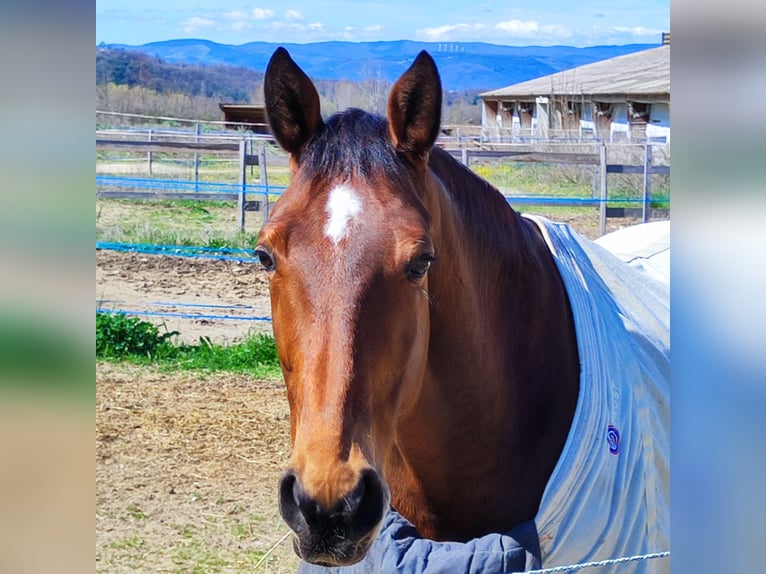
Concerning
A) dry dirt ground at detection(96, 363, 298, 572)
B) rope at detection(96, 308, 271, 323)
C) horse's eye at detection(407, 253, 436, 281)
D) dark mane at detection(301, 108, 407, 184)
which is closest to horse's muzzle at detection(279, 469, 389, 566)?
horse's eye at detection(407, 253, 436, 281)

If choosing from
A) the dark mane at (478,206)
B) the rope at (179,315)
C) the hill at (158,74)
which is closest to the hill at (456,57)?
the hill at (158,74)

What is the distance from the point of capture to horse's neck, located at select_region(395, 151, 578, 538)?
1834mm

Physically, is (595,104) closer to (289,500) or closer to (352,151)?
(352,151)

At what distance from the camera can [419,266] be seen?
5.21ft

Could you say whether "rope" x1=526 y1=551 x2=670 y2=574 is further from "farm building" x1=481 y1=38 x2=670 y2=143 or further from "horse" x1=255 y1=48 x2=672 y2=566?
"farm building" x1=481 y1=38 x2=670 y2=143

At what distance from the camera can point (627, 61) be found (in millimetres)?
27953

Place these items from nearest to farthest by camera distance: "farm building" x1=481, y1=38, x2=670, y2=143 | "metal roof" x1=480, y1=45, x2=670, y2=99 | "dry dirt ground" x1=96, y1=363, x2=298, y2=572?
"dry dirt ground" x1=96, y1=363, x2=298, y2=572 < "farm building" x1=481, y1=38, x2=670, y2=143 < "metal roof" x1=480, y1=45, x2=670, y2=99

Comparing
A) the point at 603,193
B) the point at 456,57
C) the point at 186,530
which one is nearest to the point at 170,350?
the point at 186,530

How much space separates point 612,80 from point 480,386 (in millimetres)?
22305

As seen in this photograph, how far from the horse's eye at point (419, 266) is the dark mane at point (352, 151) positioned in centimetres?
20

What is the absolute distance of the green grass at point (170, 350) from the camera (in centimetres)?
610
